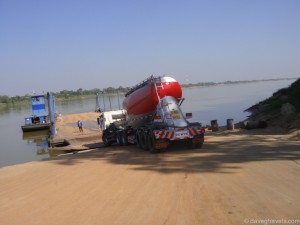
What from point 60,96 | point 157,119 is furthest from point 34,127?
point 60,96

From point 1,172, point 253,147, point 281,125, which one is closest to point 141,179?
point 253,147

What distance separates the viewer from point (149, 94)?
14992 mm

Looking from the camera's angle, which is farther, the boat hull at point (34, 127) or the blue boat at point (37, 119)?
the blue boat at point (37, 119)

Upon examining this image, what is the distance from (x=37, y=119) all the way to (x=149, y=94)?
108ft

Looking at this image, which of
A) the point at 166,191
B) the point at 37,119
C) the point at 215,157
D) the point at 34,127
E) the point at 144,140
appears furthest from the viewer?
the point at 37,119

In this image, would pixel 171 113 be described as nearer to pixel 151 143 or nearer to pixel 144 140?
pixel 151 143

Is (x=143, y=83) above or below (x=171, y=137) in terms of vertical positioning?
above

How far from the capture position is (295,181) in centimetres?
738

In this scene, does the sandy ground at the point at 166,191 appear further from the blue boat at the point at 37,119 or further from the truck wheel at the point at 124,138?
the blue boat at the point at 37,119

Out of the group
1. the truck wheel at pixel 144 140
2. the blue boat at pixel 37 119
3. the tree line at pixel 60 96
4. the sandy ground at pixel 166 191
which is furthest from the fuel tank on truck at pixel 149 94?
the tree line at pixel 60 96

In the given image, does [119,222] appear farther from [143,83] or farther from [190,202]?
[143,83]

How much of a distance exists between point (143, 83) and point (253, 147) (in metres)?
5.94

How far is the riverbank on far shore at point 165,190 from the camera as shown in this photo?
6.01 meters

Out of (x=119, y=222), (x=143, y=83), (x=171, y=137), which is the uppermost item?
(x=143, y=83)
